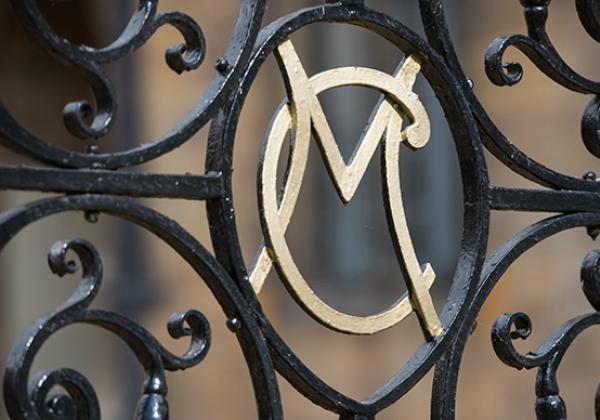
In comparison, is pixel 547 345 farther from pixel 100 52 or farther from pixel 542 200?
pixel 100 52

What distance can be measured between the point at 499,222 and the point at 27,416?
299cm

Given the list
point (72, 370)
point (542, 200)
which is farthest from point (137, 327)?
point (542, 200)

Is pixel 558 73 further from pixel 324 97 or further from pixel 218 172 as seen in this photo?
pixel 324 97

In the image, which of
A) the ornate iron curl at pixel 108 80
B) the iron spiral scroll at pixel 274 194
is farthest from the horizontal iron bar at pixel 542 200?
the ornate iron curl at pixel 108 80

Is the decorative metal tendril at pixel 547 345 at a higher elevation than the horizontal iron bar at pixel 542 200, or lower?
lower

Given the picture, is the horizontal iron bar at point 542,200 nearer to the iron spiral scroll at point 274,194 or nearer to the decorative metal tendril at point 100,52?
the iron spiral scroll at point 274,194

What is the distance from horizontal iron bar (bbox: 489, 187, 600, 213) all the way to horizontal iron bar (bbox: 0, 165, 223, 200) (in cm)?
26

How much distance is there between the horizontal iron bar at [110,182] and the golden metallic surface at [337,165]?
42 mm

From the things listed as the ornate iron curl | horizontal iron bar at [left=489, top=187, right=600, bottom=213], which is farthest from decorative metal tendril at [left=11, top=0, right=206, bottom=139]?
horizontal iron bar at [left=489, top=187, right=600, bottom=213]

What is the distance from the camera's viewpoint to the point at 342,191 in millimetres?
904

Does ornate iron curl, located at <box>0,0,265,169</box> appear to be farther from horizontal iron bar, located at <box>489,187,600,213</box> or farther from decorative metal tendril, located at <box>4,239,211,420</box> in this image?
horizontal iron bar, located at <box>489,187,600,213</box>

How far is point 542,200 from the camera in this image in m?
1.03

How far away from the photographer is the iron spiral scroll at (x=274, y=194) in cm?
76

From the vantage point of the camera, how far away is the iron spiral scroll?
760 mm
